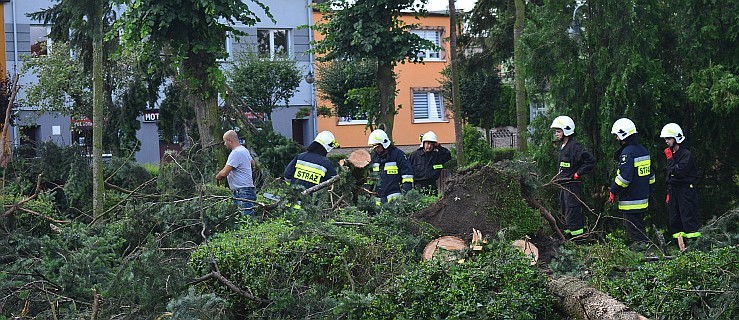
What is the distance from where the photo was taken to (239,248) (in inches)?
258

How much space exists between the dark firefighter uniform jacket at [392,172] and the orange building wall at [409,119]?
71.9 feet

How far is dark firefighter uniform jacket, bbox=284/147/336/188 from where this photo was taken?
9.35 meters

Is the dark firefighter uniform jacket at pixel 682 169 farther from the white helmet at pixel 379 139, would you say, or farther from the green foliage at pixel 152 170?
the green foliage at pixel 152 170

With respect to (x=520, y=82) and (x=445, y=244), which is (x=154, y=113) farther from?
(x=445, y=244)

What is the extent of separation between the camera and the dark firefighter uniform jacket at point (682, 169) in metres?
9.88

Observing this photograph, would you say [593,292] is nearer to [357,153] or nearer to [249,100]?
[357,153]

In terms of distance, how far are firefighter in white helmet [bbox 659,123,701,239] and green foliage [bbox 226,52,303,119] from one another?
53.7ft

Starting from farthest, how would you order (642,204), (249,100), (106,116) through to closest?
1. (249,100)
2. (106,116)
3. (642,204)

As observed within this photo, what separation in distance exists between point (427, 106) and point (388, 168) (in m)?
24.4

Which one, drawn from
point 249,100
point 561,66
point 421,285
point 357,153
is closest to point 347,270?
point 421,285

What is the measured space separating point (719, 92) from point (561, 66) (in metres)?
1.98

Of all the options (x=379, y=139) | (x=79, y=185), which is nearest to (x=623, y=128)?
(x=379, y=139)

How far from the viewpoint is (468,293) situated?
570cm

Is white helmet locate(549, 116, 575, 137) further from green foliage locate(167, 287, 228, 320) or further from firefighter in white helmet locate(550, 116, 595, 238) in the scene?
green foliage locate(167, 287, 228, 320)
